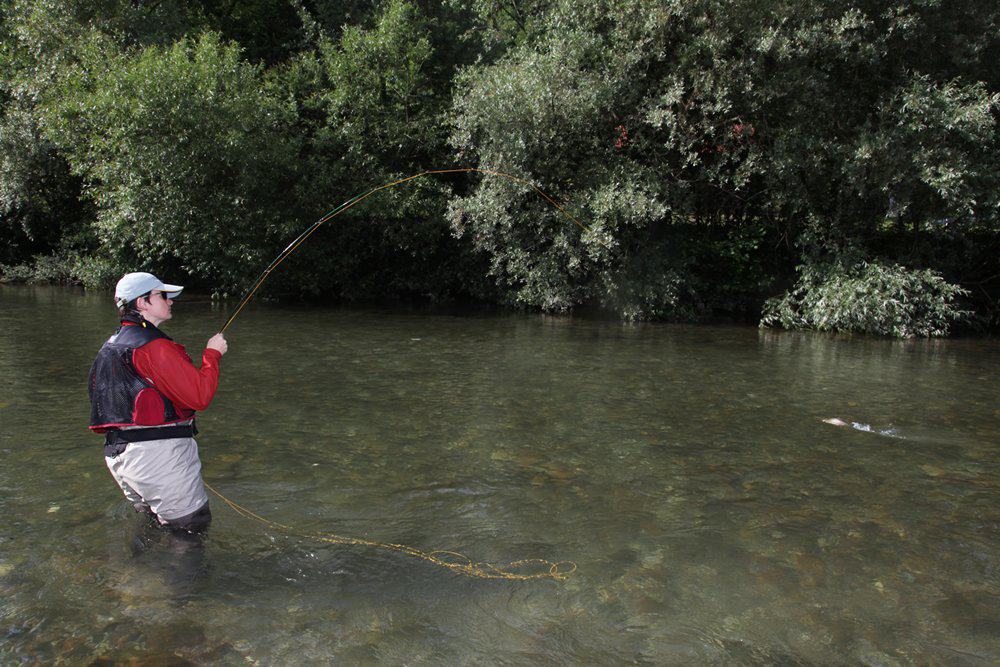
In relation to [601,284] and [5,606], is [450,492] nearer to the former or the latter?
[5,606]

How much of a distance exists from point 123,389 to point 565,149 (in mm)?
14755

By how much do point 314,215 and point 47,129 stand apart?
706cm

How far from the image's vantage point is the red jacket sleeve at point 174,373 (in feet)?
14.9

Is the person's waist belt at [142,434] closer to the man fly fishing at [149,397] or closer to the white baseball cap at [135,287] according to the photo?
the man fly fishing at [149,397]

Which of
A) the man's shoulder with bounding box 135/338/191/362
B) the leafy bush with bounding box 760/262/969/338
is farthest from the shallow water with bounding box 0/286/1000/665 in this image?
the leafy bush with bounding box 760/262/969/338

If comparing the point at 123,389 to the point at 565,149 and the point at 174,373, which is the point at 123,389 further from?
the point at 565,149

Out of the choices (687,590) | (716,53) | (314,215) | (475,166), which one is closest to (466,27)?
(475,166)

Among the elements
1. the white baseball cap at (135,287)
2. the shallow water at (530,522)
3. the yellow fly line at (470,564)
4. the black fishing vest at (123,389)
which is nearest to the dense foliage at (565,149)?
the shallow water at (530,522)

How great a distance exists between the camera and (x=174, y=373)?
4.57 metres

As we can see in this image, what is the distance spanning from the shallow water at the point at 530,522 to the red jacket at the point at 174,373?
1.15 meters

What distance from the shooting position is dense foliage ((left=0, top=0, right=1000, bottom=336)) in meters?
16.3

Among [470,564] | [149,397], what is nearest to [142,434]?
[149,397]

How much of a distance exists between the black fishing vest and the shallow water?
3.31 ft

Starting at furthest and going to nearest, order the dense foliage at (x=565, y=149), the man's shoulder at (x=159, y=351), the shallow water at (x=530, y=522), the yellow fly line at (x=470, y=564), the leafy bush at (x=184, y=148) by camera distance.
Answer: the leafy bush at (x=184, y=148), the dense foliage at (x=565, y=149), the yellow fly line at (x=470, y=564), the man's shoulder at (x=159, y=351), the shallow water at (x=530, y=522)
